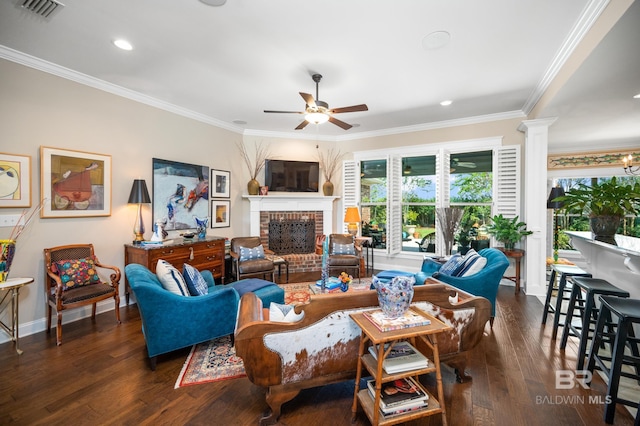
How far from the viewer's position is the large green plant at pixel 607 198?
2.51m

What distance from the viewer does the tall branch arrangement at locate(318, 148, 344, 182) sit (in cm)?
608

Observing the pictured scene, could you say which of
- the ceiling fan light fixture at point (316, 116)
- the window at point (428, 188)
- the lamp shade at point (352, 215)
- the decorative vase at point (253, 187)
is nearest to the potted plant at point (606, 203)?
the window at point (428, 188)

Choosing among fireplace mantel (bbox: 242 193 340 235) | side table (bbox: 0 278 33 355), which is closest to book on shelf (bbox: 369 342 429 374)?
side table (bbox: 0 278 33 355)

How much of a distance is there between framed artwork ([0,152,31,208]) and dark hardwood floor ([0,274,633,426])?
145cm

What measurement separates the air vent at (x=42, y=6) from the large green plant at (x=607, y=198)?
4647 millimetres

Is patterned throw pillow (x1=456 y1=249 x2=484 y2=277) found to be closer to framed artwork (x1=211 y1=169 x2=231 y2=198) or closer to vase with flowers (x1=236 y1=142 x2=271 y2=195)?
vase with flowers (x1=236 y1=142 x2=271 y2=195)

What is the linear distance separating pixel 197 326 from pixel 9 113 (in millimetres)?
2960

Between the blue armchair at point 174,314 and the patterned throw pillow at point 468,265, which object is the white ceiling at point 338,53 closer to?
the patterned throw pillow at point 468,265

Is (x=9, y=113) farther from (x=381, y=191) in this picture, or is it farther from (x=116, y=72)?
(x=381, y=191)

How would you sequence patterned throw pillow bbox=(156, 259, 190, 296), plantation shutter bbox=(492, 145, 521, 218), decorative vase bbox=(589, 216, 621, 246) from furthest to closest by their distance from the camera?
1. plantation shutter bbox=(492, 145, 521, 218)
2. decorative vase bbox=(589, 216, 621, 246)
3. patterned throw pillow bbox=(156, 259, 190, 296)

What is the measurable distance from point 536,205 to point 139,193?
5863 millimetres

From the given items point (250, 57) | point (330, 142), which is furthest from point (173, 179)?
point (330, 142)

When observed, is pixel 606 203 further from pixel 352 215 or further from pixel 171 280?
pixel 171 280

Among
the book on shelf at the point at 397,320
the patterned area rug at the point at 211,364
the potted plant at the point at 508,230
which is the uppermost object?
the potted plant at the point at 508,230
